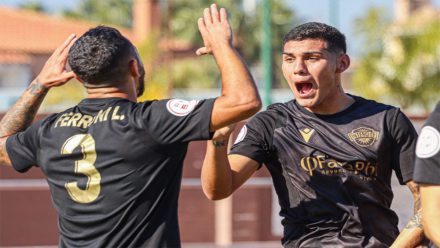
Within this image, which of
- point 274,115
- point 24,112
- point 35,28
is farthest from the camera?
point 35,28

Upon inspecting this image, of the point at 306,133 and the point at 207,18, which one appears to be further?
the point at 306,133

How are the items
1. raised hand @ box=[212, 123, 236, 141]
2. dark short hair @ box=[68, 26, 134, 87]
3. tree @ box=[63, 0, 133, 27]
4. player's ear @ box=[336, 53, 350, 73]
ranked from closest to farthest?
raised hand @ box=[212, 123, 236, 141]
dark short hair @ box=[68, 26, 134, 87]
player's ear @ box=[336, 53, 350, 73]
tree @ box=[63, 0, 133, 27]

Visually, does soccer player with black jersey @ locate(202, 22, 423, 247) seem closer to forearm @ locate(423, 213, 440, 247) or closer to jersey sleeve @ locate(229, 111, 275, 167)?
jersey sleeve @ locate(229, 111, 275, 167)

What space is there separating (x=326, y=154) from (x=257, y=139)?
377mm

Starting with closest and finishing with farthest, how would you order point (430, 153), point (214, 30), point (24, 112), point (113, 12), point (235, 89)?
point (430, 153) < point (235, 89) < point (214, 30) < point (24, 112) < point (113, 12)

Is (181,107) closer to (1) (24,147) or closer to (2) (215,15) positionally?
(2) (215,15)

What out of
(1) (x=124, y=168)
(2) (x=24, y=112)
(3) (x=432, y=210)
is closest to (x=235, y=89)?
(1) (x=124, y=168)

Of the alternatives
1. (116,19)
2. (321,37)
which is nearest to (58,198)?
(321,37)

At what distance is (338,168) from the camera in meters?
5.57

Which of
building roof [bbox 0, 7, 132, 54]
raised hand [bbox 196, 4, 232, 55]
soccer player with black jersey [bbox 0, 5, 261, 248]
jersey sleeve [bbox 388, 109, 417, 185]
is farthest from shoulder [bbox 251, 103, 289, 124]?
building roof [bbox 0, 7, 132, 54]

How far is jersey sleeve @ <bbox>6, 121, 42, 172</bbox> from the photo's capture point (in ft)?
16.9

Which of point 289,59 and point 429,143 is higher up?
point 289,59

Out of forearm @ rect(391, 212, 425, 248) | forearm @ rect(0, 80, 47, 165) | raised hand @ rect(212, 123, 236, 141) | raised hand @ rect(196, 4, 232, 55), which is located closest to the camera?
raised hand @ rect(196, 4, 232, 55)

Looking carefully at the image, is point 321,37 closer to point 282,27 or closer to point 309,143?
point 309,143
